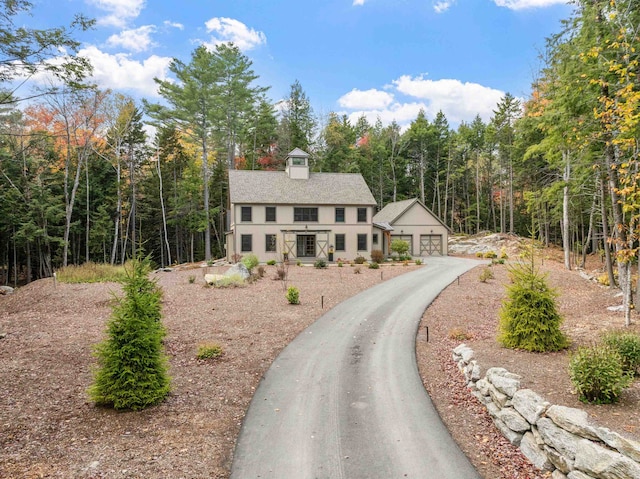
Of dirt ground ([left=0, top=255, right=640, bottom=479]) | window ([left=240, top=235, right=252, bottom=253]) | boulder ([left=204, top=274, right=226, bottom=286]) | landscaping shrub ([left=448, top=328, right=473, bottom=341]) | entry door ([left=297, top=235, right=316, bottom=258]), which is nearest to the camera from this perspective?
dirt ground ([left=0, top=255, right=640, bottom=479])

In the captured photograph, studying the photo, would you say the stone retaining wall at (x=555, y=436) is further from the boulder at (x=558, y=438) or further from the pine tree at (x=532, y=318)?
the pine tree at (x=532, y=318)

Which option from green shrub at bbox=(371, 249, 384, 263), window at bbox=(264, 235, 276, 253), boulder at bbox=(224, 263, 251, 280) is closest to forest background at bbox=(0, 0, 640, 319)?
boulder at bbox=(224, 263, 251, 280)

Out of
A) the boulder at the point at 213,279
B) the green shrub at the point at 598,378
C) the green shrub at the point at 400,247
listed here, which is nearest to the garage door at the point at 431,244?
the green shrub at the point at 400,247

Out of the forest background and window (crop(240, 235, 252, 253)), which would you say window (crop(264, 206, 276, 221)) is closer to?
window (crop(240, 235, 252, 253))

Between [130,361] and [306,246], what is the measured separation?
24.2m

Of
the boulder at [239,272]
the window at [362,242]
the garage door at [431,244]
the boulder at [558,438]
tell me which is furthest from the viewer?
the garage door at [431,244]

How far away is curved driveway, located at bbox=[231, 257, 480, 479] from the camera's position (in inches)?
198

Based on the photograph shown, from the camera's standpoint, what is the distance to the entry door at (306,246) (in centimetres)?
3023

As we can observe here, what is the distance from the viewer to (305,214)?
1185 inches

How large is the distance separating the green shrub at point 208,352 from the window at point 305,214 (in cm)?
2112

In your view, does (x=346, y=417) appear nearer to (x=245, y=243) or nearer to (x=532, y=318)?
(x=532, y=318)

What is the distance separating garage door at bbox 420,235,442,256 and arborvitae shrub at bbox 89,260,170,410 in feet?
104

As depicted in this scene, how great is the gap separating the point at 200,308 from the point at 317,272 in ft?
34.7

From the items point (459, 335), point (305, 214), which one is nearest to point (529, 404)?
point (459, 335)
